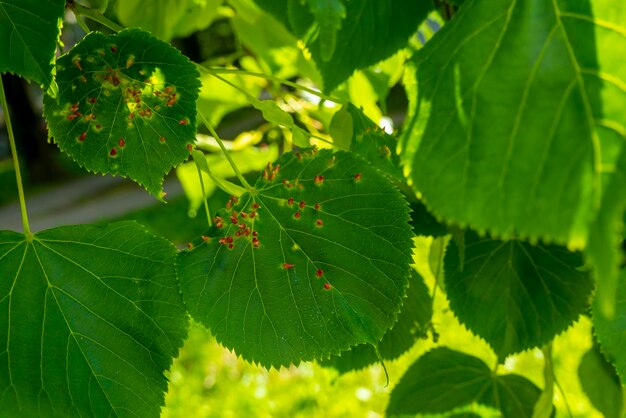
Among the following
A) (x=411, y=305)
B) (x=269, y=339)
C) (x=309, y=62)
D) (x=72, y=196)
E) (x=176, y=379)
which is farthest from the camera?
(x=72, y=196)

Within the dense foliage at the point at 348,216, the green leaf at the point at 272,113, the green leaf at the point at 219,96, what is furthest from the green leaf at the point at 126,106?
the green leaf at the point at 219,96

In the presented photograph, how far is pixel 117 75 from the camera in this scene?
616 mm

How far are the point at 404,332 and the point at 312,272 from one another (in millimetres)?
267

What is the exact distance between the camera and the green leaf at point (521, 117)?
1.24 feet

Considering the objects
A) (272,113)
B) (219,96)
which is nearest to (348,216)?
(272,113)

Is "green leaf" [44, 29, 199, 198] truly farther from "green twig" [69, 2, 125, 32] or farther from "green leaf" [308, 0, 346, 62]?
"green leaf" [308, 0, 346, 62]

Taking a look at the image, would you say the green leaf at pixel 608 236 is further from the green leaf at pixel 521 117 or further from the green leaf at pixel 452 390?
the green leaf at pixel 452 390

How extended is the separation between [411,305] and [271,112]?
0.27 metres

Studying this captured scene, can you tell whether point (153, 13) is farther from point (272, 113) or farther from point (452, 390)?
point (452, 390)

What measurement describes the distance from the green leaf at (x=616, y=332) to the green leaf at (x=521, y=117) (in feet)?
0.97

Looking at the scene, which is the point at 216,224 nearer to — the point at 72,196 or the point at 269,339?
the point at 269,339

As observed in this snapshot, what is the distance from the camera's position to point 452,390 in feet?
2.97

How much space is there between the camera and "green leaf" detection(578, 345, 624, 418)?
0.85m

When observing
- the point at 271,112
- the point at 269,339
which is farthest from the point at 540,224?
the point at 271,112
